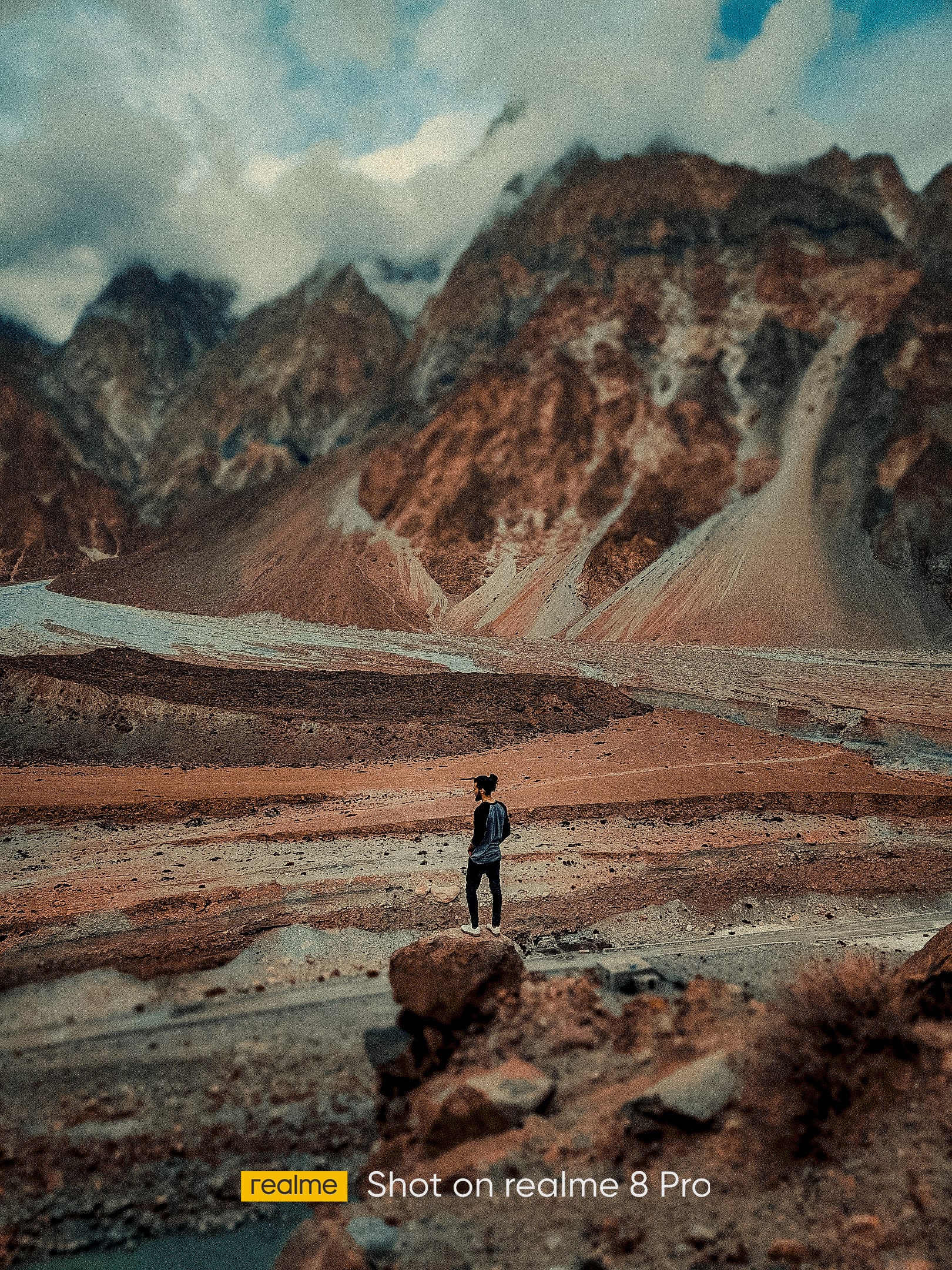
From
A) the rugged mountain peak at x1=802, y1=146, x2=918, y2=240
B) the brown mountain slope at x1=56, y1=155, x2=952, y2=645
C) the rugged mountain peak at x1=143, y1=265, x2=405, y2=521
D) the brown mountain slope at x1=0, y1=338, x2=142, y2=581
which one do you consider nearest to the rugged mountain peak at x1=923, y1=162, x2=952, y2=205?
the rugged mountain peak at x1=802, y1=146, x2=918, y2=240

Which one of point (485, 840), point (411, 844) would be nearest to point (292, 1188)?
point (485, 840)

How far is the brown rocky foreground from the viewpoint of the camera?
3.93m

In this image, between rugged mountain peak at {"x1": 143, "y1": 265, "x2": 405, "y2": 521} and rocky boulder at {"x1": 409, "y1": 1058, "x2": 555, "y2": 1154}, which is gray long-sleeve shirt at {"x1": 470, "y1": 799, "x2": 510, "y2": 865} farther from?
rugged mountain peak at {"x1": 143, "y1": 265, "x2": 405, "y2": 521}

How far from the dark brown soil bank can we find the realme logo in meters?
13.8

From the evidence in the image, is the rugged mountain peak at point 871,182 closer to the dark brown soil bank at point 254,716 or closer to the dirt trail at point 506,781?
the dark brown soil bank at point 254,716

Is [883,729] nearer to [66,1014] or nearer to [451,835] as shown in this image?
[451,835]

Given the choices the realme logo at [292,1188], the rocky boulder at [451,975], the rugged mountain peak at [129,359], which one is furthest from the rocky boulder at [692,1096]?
the rugged mountain peak at [129,359]

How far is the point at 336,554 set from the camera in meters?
56.7

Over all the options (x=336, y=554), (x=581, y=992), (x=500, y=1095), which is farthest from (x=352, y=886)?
(x=336, y=554)

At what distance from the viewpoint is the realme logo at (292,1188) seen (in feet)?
16.2

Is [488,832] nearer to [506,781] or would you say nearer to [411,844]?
[411,844]

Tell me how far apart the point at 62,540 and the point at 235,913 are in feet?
271

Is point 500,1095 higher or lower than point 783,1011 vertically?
lower

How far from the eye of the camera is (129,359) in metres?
113
